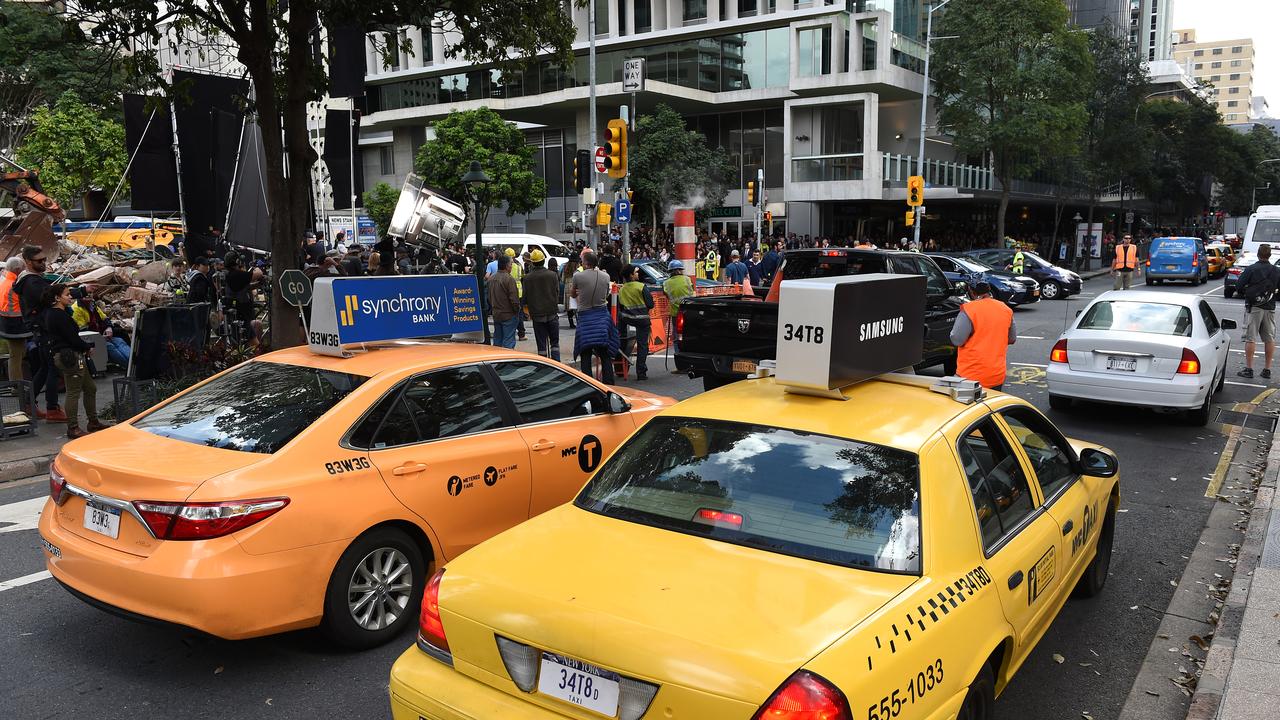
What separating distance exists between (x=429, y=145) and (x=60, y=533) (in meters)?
45.9

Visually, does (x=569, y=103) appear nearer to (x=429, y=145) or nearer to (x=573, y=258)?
(x=429, y=145)

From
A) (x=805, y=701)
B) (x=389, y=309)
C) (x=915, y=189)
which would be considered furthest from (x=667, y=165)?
(x=805, y=701)

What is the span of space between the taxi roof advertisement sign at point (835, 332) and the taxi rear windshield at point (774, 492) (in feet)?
1.19

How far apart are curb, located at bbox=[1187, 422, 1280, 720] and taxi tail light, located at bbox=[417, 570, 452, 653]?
3.40 m

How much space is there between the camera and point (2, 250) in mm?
17906

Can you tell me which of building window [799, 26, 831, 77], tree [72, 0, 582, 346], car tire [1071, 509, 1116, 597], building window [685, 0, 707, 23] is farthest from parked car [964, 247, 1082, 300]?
car tire [1071, 509, 1116, 597]

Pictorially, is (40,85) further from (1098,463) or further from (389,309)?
(1098,463)

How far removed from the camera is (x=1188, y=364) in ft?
32.6

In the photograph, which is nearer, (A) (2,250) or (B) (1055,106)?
(A) (2,250)

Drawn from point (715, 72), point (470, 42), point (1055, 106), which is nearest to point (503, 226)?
point (715, 72)

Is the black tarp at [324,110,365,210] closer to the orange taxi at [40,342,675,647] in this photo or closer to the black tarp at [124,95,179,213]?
the black tarp at [124,95,179,213]

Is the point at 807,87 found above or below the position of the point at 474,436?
above

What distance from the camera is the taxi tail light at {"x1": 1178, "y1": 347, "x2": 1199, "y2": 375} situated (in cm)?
989

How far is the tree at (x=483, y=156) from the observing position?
46.3 m
